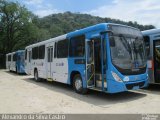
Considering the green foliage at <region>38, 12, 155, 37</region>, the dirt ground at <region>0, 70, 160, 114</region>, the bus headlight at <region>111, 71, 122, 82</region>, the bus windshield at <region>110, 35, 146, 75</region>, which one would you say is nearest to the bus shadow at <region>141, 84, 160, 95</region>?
the dirt ground at <region>0, 70, 160, 114</region>

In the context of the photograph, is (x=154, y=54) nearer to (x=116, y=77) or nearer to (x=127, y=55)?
(x=127, y=55)

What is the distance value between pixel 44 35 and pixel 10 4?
36.3 feet

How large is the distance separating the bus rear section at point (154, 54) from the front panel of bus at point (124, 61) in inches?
55.7

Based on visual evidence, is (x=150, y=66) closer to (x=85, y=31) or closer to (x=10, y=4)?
(x=85, y=31)

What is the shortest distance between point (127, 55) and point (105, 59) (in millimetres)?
936

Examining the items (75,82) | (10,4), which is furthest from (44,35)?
(75,82)

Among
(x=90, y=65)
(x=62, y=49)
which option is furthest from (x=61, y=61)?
(x=90, y=65)

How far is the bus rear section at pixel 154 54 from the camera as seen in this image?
11367 millimetres

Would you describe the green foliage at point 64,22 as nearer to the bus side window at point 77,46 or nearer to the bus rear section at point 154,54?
the bus side window at point 77,46

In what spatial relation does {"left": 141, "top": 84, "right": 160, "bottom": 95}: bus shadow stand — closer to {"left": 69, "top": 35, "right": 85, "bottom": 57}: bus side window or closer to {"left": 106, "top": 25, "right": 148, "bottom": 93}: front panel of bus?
{"left": 106, "top": 25, "right": 148, "bottom": 93}: front panel of bus

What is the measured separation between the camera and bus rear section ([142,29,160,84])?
11367mm

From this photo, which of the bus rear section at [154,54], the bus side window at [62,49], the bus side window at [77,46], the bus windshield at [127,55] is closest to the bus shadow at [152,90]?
the bus rear section at [154,54]

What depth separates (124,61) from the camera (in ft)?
31.0

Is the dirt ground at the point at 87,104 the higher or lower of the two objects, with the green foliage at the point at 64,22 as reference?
lower
